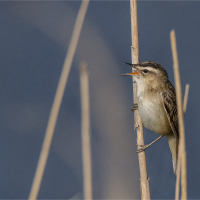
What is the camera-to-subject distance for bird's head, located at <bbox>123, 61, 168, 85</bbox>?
321 cm

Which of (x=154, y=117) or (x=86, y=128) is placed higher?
(x=154, y=117)

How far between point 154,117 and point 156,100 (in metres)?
0.15

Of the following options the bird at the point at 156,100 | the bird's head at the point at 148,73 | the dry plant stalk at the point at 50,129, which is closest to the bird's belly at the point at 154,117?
the bird at the point at 156,100

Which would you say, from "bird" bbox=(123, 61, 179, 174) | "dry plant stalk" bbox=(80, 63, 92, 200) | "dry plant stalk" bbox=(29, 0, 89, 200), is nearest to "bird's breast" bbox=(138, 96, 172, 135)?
"bird" bbox=(123, 61, 179, 174)

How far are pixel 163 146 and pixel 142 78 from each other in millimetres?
1921

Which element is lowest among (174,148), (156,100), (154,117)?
(174,148)

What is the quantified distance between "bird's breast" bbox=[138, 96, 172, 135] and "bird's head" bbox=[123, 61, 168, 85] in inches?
6.1

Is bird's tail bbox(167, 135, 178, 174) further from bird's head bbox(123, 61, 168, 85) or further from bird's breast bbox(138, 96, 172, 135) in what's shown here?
bird's head bbox(123, 61, 168, 85)

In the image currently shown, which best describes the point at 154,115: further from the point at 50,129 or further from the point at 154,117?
the point at 50,129

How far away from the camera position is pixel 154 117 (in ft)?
11.1

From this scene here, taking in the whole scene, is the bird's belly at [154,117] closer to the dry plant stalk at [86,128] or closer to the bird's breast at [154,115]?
the bird's breast at [154,115]

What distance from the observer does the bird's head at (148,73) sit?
3215 mm

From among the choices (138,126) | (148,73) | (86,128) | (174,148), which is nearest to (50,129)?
(86,128)

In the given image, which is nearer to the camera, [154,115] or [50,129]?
[50,129]
